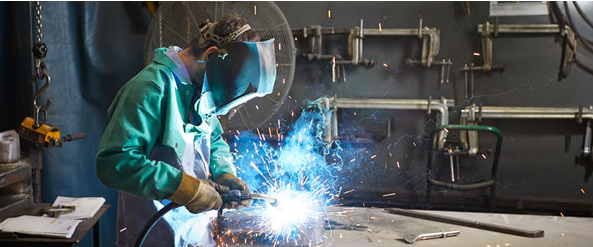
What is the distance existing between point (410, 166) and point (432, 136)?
1.92 feet

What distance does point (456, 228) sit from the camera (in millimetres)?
2234

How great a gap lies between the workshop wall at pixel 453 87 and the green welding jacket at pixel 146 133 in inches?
85.6

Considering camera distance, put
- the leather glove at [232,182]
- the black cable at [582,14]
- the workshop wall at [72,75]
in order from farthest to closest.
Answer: the black cable at [582,14] → the workshop wall at [72,75] → the leather glove at [232,182]

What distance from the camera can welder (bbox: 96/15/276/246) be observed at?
1.74 meters

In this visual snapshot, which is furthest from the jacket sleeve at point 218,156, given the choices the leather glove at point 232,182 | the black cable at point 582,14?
the black cable at point 582,14

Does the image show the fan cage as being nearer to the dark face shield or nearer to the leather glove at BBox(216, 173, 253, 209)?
the leather glove at BBox(216, 173, 253, 209)

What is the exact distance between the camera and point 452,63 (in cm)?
428

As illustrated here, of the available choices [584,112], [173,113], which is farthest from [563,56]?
[173,113]

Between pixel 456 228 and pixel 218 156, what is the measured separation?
3.82 feet

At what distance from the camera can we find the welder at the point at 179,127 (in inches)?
68.6

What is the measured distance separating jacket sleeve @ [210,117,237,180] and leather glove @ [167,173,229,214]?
46 centimetres

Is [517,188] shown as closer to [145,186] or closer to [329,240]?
[329,240]

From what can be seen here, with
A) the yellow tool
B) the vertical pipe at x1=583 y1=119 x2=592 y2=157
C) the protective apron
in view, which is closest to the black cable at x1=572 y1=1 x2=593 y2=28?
the vertical pipe at x1=583 y1=119 x2=592 y2=157

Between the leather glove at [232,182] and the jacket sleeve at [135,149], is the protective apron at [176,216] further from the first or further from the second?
the jacket sleeve at [135,149]
